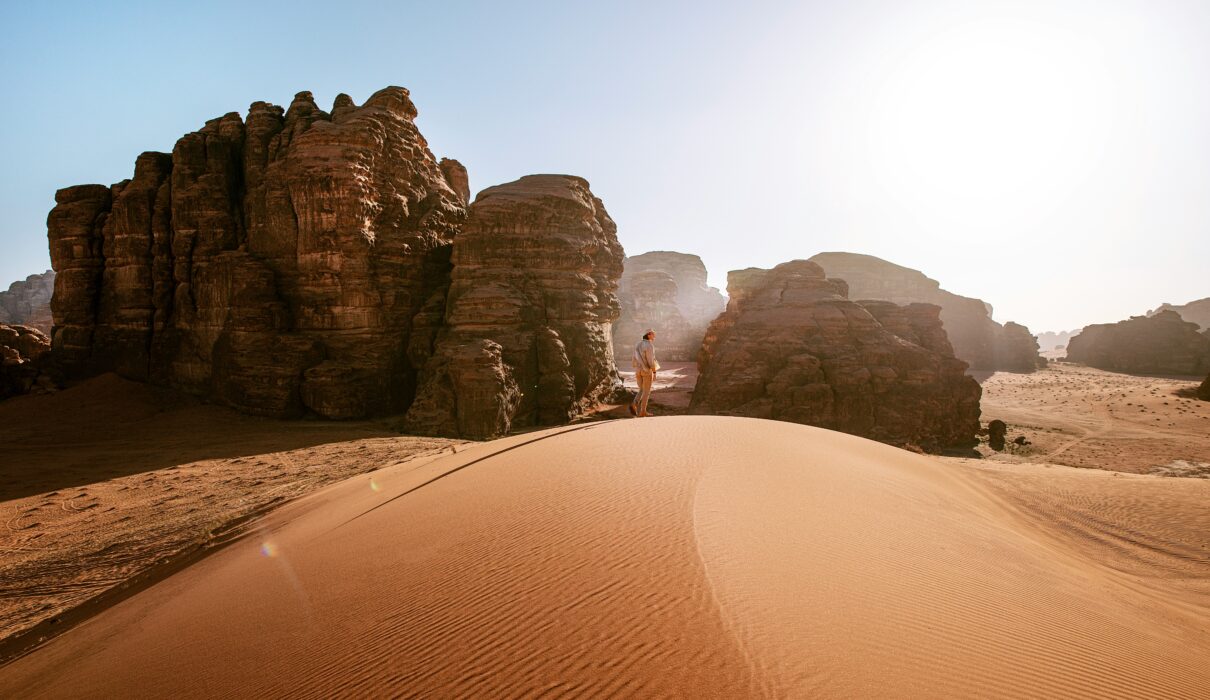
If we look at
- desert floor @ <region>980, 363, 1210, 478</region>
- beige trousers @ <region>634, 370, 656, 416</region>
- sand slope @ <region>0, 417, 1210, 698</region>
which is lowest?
desert floor @ <region>980, 363, 1210, 478</region>

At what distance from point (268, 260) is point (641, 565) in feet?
68.8

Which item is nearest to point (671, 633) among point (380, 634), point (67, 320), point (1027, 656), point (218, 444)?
point (380, 634)

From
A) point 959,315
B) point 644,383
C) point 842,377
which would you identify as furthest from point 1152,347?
point 644,383

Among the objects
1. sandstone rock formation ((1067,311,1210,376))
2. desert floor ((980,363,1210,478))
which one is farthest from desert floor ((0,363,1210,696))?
A: sandstone rock formation ((1067,311,1210,376))

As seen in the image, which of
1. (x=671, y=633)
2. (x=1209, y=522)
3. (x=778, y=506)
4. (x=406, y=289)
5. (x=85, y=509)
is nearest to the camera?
(x=671, y=633)

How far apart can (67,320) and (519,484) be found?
26.4 metres

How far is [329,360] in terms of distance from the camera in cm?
1727

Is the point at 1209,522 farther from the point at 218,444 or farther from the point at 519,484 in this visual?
the point at 218,444

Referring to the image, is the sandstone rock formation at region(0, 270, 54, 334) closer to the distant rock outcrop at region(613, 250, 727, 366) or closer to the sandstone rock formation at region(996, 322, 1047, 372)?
the distant rock outcrop at region(613, 250, 727, 366)

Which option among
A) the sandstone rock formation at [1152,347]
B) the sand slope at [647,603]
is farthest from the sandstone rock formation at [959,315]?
the sand slope at [647,603]

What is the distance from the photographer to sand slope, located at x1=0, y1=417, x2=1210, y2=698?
206 cm

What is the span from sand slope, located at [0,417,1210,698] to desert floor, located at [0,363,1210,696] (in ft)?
0.06

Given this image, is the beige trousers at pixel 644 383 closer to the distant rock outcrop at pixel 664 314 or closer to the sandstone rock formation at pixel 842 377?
the sandstone rock formation at pixel 842 377

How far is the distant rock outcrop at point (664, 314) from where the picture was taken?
46.3 metres
